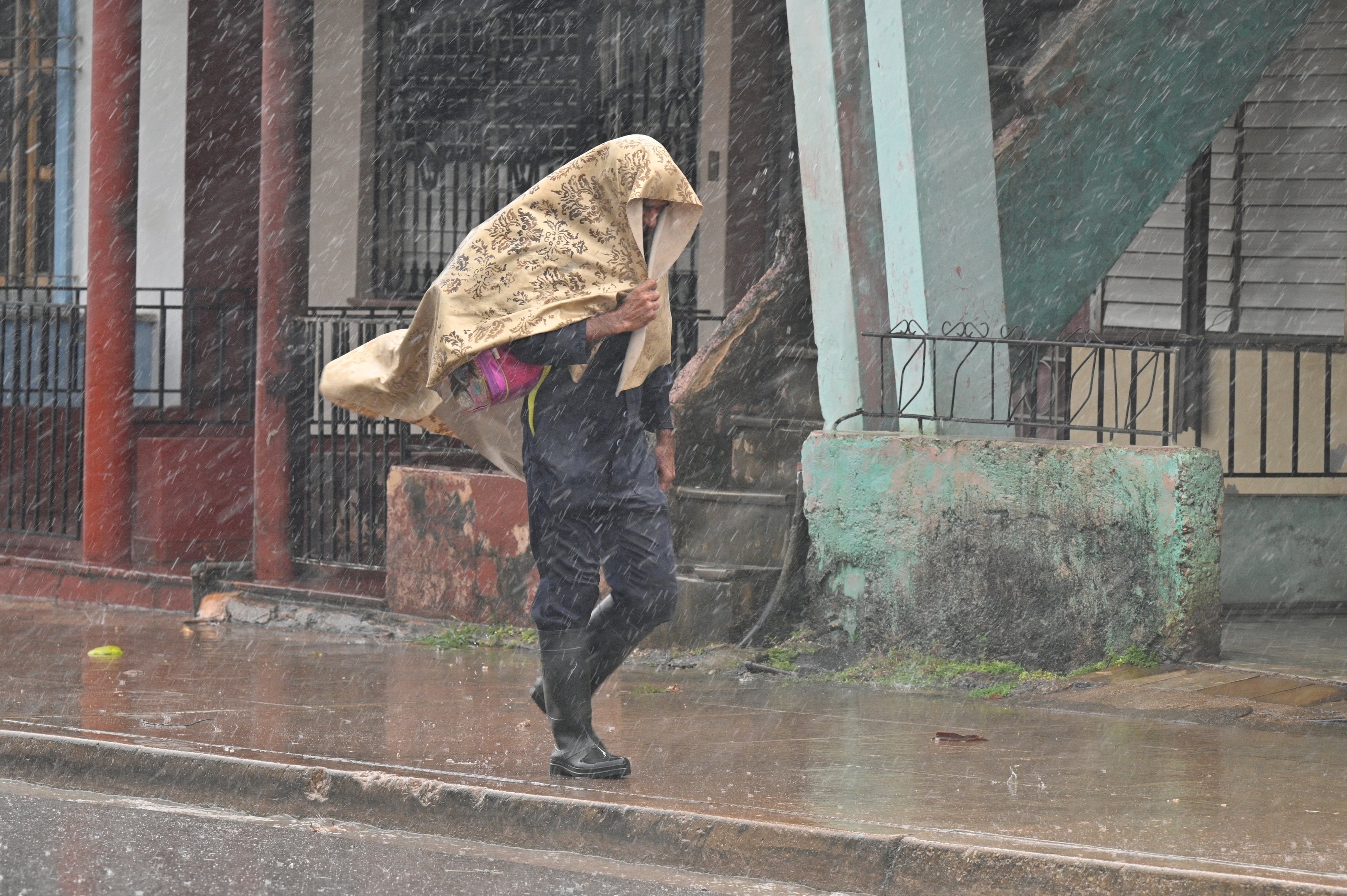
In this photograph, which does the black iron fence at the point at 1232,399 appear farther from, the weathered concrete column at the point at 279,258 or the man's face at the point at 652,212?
the weathered concrete column at the point at 279,258

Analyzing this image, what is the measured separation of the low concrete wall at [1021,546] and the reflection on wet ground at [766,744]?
1.60 feet

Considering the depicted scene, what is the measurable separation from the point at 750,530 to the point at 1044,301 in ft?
6.01

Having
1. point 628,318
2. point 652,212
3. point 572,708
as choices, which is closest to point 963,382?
point 652,212

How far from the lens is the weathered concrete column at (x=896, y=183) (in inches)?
303

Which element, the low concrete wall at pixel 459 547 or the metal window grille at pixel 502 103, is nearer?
the low concrete wall at pixel 459 547

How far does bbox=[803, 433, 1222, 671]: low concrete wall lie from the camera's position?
7176 millimetres

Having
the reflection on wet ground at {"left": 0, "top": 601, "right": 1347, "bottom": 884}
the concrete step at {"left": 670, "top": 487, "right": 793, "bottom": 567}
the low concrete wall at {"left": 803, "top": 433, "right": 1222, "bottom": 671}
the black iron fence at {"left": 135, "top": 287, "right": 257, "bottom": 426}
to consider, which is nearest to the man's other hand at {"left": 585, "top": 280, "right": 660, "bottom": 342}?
the reflection on wet ground at {"left": 0, "top": 601, "right": 1347, "bottom": 884}

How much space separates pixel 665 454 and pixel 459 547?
11.8 ft

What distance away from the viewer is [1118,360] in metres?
10.5

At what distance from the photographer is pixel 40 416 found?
1205 centimetres

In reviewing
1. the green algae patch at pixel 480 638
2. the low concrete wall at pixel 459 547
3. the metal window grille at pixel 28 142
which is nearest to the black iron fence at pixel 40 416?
the metal window grille at pixel 28 142

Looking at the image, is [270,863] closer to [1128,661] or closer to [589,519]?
[589,519]

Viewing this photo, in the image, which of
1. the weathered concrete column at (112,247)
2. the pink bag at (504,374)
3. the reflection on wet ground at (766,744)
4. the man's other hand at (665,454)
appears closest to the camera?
the reflection on wet ground at (766,744)

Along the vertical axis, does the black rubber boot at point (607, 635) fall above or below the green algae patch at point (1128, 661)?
above
